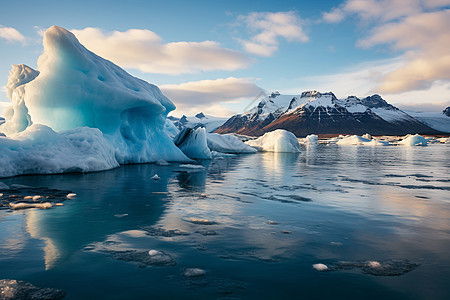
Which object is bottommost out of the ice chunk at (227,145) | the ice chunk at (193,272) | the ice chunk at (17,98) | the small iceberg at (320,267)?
the small iceberg at (320,267)

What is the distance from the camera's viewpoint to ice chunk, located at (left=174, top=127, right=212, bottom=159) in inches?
963

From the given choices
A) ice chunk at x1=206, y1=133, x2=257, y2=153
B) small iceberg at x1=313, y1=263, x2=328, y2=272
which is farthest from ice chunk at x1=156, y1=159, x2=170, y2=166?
small iceberg at x1=313, y1=263, x2=328, y2=272

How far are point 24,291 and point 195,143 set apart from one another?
21.6 meters

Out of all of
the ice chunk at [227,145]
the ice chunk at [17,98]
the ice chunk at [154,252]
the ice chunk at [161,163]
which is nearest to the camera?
the ice chunk at [154,252]

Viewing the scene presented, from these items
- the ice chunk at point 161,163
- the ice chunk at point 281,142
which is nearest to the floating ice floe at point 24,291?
the ice chunk at point 161,163

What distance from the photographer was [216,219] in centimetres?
585

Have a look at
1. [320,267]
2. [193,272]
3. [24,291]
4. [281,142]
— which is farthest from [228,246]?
[281,142]

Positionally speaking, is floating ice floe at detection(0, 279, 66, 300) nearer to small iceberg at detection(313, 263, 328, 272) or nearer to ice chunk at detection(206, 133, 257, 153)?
small iceberg at detection(313, 263, 328, 272)

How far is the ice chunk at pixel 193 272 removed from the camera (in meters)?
3.41

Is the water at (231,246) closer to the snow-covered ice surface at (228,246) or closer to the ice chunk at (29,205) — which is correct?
the snow-covered ice surface at (228,246)

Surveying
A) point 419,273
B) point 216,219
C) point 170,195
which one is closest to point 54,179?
point 170,195

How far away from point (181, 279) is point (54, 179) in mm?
9458

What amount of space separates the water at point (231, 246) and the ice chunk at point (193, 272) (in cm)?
2

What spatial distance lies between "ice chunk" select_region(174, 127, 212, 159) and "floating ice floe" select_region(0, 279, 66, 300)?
69.1 feet
